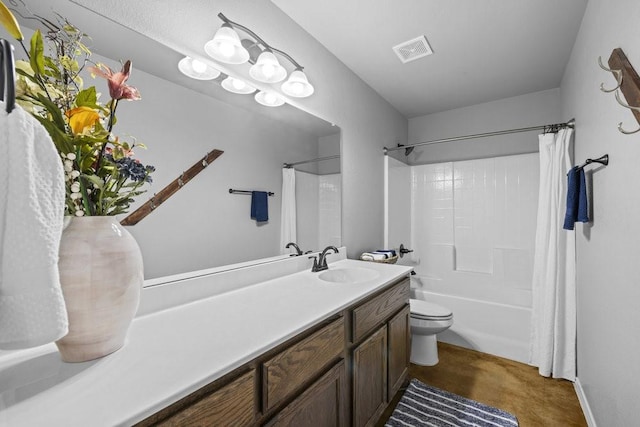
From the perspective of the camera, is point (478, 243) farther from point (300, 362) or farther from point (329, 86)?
point (300, 362)

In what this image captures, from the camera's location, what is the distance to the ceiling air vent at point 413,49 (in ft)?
6.41

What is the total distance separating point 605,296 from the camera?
4.40 feet

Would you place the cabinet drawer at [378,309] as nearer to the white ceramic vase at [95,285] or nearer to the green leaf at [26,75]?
the white ceramic vase at [95,285]

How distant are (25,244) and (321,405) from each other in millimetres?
1014

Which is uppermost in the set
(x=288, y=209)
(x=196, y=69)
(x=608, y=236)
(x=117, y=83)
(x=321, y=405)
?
(x=196, y=69)

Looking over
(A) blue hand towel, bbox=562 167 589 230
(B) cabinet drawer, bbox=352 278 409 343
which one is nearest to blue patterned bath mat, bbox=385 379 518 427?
(B) cabinet drawer, bbox=352 278 409 343

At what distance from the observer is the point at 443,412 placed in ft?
5.56

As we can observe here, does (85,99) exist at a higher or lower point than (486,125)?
lower

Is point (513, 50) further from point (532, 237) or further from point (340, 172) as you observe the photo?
point (532, 237)

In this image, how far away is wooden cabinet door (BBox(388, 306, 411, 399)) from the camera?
1.60m

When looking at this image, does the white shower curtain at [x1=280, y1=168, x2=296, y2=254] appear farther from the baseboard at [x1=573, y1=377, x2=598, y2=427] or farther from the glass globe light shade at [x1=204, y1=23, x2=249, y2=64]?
the baseboard at [x1=573, y1=377, x2=598, y2=427]

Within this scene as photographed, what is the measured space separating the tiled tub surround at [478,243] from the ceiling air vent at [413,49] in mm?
1242

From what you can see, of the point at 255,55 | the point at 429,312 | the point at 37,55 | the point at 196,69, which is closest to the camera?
the point at 37,55

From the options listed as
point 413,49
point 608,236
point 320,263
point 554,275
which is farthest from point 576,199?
Result: point 320,263
